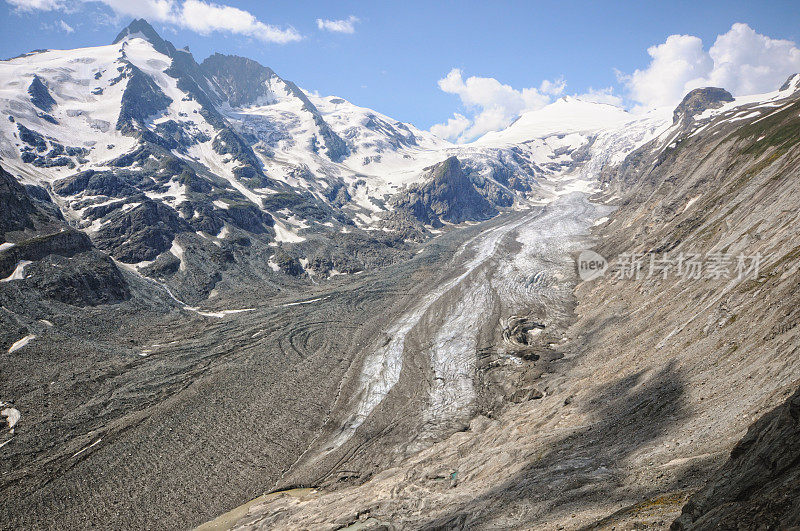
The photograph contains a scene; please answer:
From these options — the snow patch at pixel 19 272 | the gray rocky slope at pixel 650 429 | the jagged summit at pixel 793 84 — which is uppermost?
the jagged summit at pixel 793 84

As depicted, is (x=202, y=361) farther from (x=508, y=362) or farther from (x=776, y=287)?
(x=776, y=287)

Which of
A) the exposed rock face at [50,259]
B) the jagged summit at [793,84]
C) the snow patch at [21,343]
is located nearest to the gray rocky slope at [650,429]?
the snow patch at [21,343]

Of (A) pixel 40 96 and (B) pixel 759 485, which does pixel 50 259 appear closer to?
(B) pixel 759 485

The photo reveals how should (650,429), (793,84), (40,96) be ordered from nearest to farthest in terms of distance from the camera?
(650,429) → (793,84) → (40,96)

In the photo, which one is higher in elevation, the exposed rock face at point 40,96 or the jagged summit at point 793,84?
the exposed rock face at point 40,96

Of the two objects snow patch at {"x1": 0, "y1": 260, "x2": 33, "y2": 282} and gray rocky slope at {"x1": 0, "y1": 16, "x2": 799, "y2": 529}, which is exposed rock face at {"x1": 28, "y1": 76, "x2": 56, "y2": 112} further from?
snow patch at {"x1": 0, "y1": 260, "x2": 33, "y2": 282}

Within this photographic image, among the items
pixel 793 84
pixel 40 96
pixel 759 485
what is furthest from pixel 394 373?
pixel 40 96

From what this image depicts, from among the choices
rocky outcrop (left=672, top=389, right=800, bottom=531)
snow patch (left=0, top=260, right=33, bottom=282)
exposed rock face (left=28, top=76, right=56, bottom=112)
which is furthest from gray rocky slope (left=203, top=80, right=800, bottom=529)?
exposed rock face (left=28, top=76, right=56, bottom=112)

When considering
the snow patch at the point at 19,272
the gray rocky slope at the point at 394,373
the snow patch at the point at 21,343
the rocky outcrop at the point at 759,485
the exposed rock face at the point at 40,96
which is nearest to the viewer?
the rocky outcrop at the point at 759,485

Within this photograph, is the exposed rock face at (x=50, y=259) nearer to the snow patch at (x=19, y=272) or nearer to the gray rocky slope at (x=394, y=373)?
the snow patch at (x=19, y=272)

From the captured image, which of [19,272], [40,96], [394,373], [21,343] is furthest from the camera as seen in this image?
[40,96]
